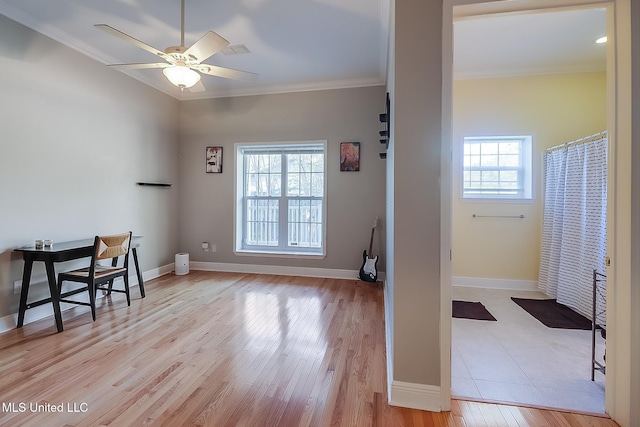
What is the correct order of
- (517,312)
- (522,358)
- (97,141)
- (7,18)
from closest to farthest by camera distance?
1. (522,358)
2. (7,18)
3. (517,312)
4. (97,141)

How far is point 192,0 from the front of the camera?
7.86ft

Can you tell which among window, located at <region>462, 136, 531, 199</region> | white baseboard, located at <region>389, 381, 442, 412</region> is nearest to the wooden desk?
white baseboard, located at <region>389, 381, 442, 412</region>

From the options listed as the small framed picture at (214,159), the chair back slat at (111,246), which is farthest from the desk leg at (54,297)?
the small framed picture at (214,159)

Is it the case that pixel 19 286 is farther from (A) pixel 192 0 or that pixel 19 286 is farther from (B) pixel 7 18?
(A) pixel 192 0

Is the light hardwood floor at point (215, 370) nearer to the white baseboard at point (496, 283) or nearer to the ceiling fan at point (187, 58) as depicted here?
the white baseboard at point (496, 283)

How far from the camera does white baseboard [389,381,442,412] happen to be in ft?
5.11

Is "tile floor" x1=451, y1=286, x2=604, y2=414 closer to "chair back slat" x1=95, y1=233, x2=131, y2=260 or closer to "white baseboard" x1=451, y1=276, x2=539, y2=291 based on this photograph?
"white baseboard" x1=451, y1=276, x2=539, y2=291

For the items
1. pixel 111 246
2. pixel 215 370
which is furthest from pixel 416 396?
pixel 111 246

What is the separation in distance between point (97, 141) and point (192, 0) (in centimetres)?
196

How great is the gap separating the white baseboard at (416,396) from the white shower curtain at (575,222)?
2.10 metres

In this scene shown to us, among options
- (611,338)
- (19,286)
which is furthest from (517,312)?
(19,286)

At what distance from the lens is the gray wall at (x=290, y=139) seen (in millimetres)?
4098

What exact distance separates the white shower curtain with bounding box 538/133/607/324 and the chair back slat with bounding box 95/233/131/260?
4.51 m

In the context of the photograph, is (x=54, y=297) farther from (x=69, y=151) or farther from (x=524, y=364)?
(x=524, y=364)
